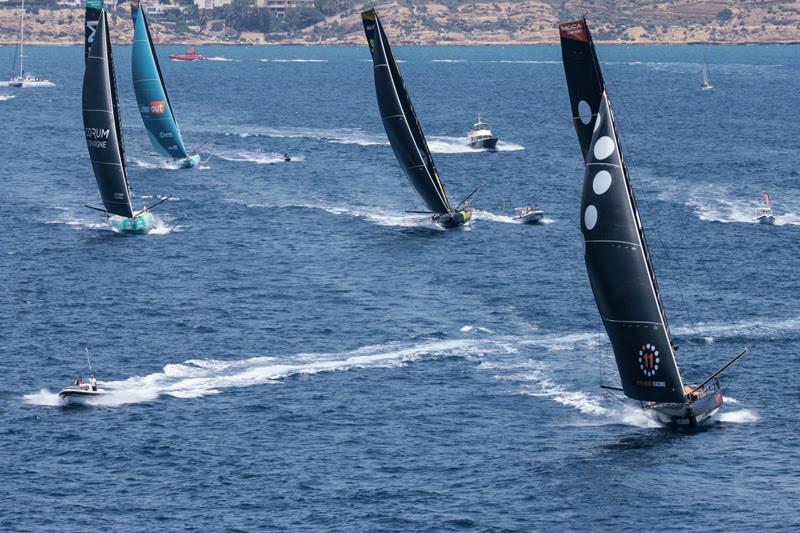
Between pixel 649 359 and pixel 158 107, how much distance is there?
377 ft

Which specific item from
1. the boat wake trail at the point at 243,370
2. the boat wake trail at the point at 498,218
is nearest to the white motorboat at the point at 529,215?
the boat wake trail at the point at 498,218

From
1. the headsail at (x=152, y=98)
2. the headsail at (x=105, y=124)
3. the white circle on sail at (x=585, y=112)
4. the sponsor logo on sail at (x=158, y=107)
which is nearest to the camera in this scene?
the white circle on sail at (x=585, y=112)

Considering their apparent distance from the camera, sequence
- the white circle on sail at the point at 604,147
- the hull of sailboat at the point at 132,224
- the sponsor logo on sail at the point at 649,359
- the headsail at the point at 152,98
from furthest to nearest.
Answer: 1. the headsail at the point at 152,98
2. the hull of sailboat at the point at 132,224
3. the sponsor logo on sail at the point at 649,359
4. the white circle on sail at the point at 604,147

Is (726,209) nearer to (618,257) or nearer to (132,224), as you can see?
(132,224)

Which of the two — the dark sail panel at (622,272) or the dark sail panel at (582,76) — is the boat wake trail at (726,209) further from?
the dark sail panel at (622,272)

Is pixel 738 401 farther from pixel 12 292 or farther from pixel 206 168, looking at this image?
pixel 206 168

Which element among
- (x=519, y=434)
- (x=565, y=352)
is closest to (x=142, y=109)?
(x=565, y=352)

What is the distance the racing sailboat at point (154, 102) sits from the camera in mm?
185250

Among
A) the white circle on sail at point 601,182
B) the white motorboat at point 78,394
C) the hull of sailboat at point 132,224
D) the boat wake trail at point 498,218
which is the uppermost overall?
the white circle on sail at point 601,182

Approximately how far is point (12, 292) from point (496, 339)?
4116cm

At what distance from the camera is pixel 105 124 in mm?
140125

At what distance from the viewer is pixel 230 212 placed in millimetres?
153750

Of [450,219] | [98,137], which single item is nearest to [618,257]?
[450,219]

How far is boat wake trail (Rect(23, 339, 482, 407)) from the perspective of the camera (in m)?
90.7
